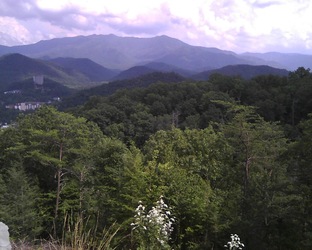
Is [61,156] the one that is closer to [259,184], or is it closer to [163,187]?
[163,187]

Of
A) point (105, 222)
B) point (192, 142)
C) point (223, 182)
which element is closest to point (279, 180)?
point (223, 182)

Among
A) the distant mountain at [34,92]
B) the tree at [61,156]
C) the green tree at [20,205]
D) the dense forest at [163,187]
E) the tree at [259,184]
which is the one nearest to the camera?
the dense forest at [163,187]

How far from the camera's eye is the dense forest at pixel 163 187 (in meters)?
9.23

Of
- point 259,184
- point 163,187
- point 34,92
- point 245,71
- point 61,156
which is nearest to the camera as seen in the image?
point 259,184

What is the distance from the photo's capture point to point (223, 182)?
14.2 meters

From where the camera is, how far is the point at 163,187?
11625 mm

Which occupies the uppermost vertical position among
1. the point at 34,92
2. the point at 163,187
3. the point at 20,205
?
the point at 163,187

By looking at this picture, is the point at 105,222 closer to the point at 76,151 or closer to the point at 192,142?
the point at 76,151

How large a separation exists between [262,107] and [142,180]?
38.7 metres

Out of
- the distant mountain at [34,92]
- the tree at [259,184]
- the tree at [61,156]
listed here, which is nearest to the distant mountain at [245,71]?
the distant mountain at [34,92]

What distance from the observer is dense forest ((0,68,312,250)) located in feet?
30.3

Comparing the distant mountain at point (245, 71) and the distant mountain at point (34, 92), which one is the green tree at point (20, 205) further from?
the distant mountain at point (245, 71)

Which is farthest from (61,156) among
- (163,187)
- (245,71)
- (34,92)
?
(245,71)

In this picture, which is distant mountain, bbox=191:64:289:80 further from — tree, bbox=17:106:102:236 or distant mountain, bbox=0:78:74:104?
tree, bbox=17:106:102:236
